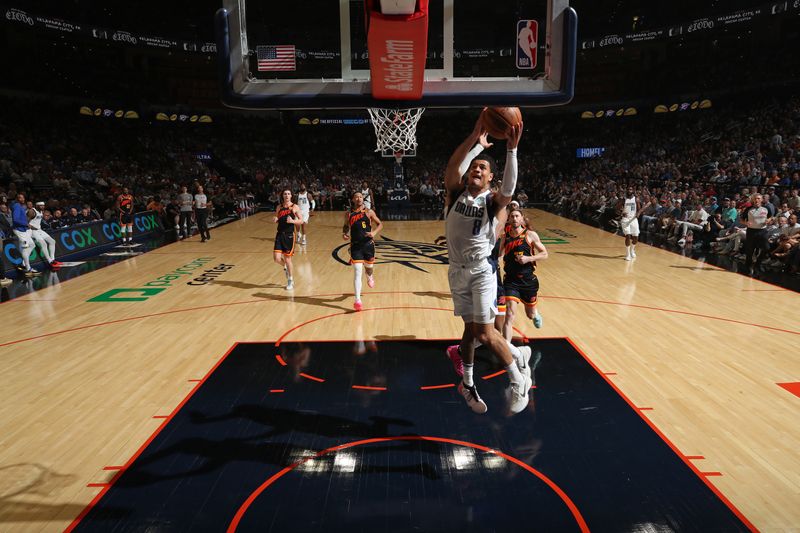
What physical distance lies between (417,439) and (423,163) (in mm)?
30797

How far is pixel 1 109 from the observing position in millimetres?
21984

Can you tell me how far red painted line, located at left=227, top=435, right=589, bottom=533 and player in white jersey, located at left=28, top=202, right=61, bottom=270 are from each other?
9.80 metres

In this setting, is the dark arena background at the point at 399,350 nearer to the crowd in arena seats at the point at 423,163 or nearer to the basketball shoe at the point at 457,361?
the basketball shoe at the point at 457,361

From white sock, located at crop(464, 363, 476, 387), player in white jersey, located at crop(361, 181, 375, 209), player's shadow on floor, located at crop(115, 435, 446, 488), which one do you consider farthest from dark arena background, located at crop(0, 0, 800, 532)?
player in white jersey, located at crop(361, 181, 375, 209)

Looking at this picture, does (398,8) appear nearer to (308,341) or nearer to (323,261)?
(308,341)

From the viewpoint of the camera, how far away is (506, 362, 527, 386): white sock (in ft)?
12.8

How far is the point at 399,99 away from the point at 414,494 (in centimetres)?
308

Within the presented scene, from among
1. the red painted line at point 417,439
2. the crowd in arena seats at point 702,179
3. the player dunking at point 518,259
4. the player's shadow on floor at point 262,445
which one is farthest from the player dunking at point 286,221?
the crowd in arena seats at point 702,179

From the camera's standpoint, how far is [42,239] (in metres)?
10.8

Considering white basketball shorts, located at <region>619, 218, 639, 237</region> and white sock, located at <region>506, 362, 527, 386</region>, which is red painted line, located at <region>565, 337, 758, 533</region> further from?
white basketball shorts, located at <region>619, 218, 639, 237</region>

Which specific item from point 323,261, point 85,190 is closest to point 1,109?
point 85,190

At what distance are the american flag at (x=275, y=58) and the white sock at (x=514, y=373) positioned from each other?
328 cm

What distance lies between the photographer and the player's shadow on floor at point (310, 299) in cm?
815

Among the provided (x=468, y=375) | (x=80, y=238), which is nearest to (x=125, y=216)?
(x=80, y=238)
